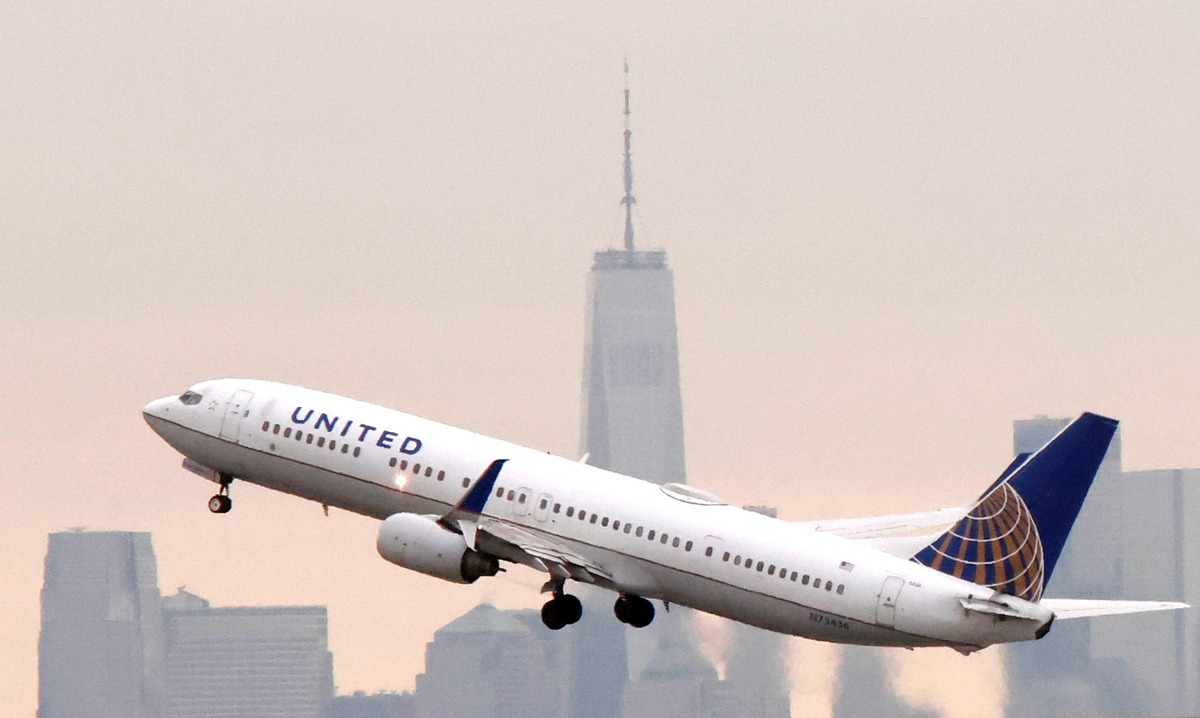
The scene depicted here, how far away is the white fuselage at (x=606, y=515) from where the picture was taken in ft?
299

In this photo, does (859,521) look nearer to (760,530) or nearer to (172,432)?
(760,530)

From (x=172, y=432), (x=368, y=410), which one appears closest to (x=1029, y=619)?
(x=368, y=410)

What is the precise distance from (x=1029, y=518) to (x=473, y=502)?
19820 mm

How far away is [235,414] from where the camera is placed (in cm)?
10688

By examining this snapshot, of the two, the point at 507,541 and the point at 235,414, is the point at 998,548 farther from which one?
the point at 235,414

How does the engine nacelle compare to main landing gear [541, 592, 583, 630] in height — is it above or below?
above

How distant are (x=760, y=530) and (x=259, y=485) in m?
23.1

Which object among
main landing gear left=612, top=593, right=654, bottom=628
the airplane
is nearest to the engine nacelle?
the airplane

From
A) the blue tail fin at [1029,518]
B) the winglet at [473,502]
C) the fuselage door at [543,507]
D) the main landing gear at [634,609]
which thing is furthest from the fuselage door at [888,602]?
the winglet at [473,502]

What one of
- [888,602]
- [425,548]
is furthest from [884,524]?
[425,548]

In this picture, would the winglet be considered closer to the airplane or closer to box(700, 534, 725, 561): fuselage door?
the airplane

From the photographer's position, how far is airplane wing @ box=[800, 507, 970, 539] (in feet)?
336

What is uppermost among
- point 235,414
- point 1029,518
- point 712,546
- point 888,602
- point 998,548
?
point 235,414

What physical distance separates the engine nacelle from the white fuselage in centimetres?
296
